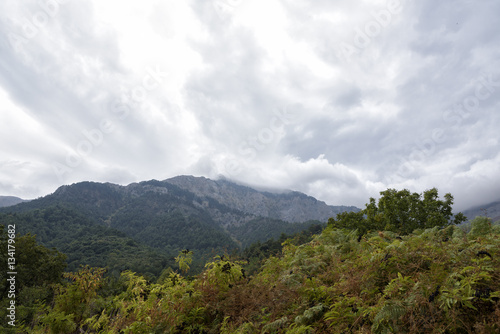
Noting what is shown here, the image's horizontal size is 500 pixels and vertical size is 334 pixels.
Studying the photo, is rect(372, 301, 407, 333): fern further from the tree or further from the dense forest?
the tree

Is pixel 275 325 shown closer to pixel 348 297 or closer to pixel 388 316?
pixel 348 297

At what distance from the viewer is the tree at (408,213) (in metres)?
21.4

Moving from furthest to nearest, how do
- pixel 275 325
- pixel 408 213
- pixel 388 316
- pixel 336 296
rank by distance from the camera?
pixel 408 213 < pixel 336 296 < pixel 275 325 < pixel 388 316

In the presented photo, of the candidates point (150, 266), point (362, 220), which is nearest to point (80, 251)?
point (150, 266)

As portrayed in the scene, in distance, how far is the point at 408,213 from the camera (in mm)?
22797

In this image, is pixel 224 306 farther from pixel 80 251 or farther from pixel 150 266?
pixel 80 251

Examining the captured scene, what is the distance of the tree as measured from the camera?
21355 mm

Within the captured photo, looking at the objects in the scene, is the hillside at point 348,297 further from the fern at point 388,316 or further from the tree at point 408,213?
the tree at point 408,213

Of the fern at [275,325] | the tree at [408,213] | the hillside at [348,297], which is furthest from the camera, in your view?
the tree at [408,213]

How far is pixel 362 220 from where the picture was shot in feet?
82.1

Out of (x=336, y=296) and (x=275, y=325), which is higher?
(x=336, y=296)

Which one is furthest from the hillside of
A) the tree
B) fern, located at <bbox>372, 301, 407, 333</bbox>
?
the tree

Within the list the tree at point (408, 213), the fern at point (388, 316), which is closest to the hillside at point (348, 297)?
the fern at point (388, 316)

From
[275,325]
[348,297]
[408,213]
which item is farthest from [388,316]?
[408,213]
